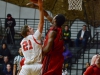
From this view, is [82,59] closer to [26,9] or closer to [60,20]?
[26,9]

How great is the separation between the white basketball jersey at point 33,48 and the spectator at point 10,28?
34.9 feet

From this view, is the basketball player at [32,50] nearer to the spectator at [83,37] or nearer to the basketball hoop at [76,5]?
the basketball hoop at [76,5]

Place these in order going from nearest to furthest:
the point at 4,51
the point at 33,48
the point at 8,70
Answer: the point at 33,48, the point at 8,70, the point at 4,51

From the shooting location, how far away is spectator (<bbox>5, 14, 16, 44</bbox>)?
744 inches

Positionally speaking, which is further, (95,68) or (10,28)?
(10,28)

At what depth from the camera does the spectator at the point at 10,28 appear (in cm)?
1889

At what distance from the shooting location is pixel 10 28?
1902 cm

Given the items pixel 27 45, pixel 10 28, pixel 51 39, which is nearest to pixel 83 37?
pixel 10 28

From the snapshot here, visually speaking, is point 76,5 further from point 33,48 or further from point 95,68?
point 33,48

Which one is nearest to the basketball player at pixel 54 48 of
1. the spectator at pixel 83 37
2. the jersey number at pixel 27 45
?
the jersey number at pixel 27 45

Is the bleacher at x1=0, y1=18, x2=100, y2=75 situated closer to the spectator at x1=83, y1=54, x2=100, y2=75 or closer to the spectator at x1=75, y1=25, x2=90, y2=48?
the spectator at x1=75, y1=25, x2=90, y2=48

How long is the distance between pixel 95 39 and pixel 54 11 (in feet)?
7.97

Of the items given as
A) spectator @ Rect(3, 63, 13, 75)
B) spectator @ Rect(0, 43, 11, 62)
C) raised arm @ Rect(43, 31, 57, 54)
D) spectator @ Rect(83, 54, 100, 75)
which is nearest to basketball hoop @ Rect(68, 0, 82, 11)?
spectator @ Rect(3, 63, 13, 75)

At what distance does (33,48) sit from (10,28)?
1093 cm
